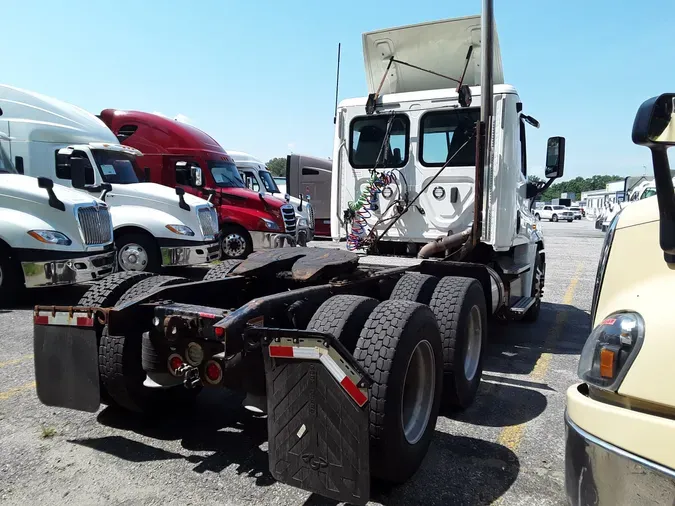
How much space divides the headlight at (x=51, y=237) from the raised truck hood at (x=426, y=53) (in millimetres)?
4955

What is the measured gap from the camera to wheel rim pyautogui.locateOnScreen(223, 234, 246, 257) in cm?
1361

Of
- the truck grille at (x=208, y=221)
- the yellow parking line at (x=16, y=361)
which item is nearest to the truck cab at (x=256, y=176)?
the truck grille at (x=208, y=221)

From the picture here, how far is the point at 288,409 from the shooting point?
267 centimetres

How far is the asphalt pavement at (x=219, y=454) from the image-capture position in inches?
117

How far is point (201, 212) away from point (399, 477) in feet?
30.1

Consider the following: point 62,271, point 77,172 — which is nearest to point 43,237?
point 62,271

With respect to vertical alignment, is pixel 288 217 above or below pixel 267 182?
below

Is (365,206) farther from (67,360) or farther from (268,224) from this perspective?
(268,224)

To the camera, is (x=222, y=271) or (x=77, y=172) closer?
(x=222, y=271)

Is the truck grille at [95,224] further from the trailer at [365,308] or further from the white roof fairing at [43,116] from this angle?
the trailer at [365,308]

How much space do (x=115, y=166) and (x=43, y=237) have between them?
3.52 meters

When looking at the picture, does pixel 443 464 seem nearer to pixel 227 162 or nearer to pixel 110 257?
pixel 110 257

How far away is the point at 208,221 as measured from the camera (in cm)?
1145

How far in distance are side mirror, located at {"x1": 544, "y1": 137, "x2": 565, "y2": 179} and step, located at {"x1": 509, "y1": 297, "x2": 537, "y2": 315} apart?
1.57m
